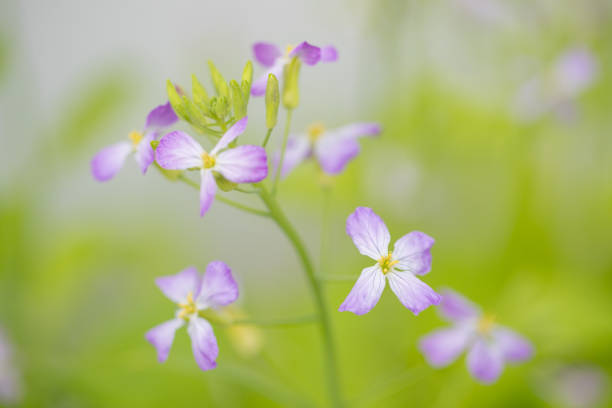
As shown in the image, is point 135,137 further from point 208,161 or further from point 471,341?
point 471,341

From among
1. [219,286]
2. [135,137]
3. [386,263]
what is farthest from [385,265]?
[135,137]

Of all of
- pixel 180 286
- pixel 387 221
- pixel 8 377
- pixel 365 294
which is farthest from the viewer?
pixel 387 221

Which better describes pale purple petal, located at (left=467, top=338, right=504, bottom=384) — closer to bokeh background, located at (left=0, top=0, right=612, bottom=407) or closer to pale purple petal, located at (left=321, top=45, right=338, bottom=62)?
bokeh background, located at (left=0, top=0, right=612, bottom=407)

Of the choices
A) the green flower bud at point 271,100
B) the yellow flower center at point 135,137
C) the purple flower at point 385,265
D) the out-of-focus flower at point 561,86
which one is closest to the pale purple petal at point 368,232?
the purple flower at point 385,265

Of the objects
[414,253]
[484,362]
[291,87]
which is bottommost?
[484,362]

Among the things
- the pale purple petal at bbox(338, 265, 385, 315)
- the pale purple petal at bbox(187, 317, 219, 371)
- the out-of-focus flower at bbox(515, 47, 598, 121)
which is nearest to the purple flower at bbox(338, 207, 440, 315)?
the pale purple petal at bbox(338, 265, 385, 315)
